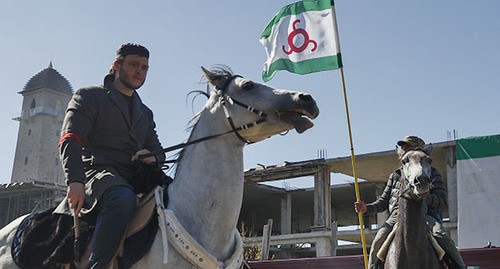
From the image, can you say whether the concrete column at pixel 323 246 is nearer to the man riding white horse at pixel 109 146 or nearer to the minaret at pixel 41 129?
the man riding white horse at pixel 109 146

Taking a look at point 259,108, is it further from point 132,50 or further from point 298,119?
point 132,50

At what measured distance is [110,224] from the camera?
3711 mm

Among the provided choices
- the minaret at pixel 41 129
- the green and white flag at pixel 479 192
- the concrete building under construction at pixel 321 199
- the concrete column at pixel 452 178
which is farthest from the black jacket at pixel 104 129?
the minaret at pixel 41 129

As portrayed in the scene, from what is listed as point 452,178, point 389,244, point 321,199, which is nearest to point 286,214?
point 321,199

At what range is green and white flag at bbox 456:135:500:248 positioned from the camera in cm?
1678

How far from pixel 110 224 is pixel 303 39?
17.0 ft

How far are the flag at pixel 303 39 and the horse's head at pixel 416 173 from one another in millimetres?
1835

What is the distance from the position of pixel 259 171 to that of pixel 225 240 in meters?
21.7

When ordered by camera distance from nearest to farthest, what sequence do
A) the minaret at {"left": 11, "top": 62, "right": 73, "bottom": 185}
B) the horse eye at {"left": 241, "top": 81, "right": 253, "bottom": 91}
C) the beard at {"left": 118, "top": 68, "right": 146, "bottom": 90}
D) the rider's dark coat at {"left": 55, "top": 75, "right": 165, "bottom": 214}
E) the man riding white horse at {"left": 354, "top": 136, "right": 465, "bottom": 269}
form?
1. the rider's dark coat at {"left": 55, "top": 75, "right": 165, "bottom": 214}
2. the horse eye at {"left": 241, "top": 81, "right": 253, "bottom": 91}
3. the beard at {"left": 118, "top": 68, "right": 146, "bottom": 90}
4. the man riding white horse at {"left": 354, "top": 136, "right": 465, "bottom": 269}
5. the minaret at {"left": 11, "top": 62, "right": 73, "bottom": 185}

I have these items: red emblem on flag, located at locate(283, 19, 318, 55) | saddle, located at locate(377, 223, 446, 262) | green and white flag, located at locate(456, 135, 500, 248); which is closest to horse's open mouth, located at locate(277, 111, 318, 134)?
saddle, located at locate(377, 223, 446, 262)

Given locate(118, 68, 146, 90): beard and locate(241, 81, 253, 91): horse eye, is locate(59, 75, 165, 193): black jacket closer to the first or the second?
locate(118, 68, 146, 90): beard

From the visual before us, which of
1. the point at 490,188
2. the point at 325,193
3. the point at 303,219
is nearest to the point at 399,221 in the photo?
the point at 490,188

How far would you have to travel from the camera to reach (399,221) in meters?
7.11

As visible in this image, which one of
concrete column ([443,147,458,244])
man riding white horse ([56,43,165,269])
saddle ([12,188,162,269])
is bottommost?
saddle ([12,188,162,269])
